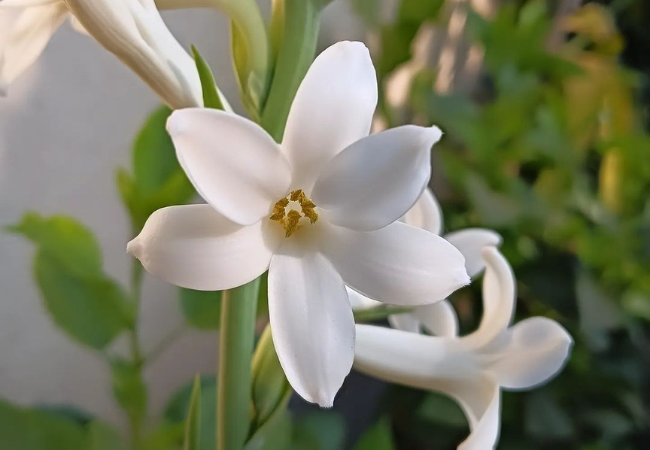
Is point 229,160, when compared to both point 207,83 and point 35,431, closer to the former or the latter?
point 207,83

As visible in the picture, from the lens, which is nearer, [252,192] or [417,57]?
[252,192]

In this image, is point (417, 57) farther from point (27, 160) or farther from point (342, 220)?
point (342, 220)

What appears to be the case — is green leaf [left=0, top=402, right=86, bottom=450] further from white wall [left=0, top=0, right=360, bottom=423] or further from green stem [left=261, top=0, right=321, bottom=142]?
green stem [left=261, top=0, right=321, bottom=142]

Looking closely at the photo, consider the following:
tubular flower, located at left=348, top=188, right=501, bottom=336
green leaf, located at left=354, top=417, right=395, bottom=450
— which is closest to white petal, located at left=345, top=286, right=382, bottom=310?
tubular flower, located at left=348, top=188, right=501, bottom=336

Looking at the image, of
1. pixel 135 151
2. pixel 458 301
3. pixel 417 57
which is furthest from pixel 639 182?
pixel 135 151

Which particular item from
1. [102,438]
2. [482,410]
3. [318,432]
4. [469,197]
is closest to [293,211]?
[482,410]

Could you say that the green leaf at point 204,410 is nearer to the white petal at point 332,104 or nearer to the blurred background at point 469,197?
the blurred background at point 469,197
